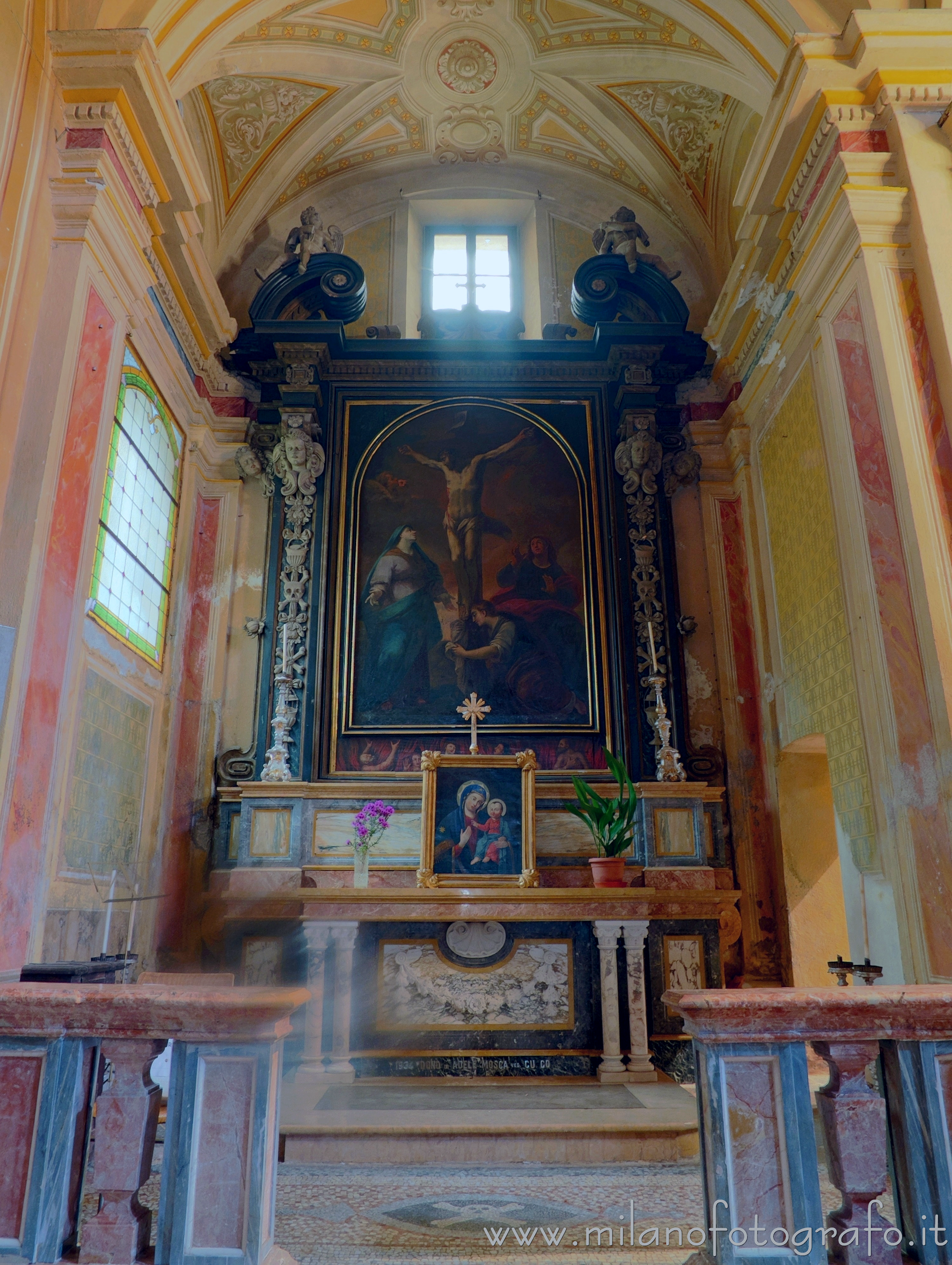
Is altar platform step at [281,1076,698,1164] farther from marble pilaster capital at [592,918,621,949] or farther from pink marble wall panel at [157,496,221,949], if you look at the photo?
pink marble wall panel at [157,496,221,949]

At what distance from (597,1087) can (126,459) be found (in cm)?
539

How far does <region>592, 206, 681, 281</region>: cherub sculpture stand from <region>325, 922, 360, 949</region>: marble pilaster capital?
636 centimetres

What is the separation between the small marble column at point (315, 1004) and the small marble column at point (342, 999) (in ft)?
0.21

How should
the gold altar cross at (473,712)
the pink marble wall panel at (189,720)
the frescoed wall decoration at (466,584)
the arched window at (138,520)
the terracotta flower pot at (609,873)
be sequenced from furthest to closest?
1. the frescoed wall decoration at (466,584)
2. the gold altar cross at (473,712)
3. the pink marble wall panel at (189,720)
4. the terracotta flower pot at (609,873)
5. the arched window at (138,520)

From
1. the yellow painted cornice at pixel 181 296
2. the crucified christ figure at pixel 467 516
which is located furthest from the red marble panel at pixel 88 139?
the crucified christ figure at pixel 467 516

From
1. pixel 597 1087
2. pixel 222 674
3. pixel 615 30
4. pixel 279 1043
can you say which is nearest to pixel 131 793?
pixel 222 674

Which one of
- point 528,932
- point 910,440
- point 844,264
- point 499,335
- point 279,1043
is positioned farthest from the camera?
point 499,335

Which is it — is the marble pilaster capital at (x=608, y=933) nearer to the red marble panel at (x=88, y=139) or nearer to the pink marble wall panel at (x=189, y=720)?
the pink marble wall panel at (x=189, y=720)

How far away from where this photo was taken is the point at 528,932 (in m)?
6.69

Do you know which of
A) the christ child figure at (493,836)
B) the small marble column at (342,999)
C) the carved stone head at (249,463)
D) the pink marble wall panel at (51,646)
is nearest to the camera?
the pink marble wall panel at (51,646)

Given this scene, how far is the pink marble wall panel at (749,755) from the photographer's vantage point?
7.80 m

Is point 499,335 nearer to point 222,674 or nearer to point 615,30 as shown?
point 615,30

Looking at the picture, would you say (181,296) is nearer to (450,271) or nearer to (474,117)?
(450,271)

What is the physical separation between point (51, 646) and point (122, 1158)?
3.28 meters
